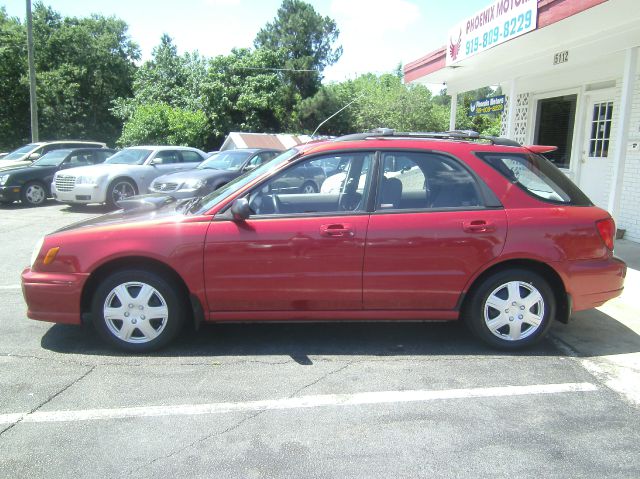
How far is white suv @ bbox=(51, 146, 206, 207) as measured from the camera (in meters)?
12.2

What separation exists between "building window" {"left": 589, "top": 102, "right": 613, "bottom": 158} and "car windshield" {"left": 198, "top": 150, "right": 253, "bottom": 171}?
745cm

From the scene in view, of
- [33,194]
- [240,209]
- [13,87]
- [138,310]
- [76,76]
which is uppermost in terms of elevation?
[76,76]

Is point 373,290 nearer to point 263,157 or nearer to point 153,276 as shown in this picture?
point 153,276

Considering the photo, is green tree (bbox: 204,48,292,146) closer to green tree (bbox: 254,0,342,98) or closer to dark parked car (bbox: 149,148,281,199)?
green tree (bbox: 254,0,342,98)

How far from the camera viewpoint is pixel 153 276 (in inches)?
159

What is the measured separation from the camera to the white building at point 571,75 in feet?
23.8

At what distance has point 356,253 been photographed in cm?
402

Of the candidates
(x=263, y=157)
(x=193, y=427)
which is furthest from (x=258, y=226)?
(x=263, y=157)

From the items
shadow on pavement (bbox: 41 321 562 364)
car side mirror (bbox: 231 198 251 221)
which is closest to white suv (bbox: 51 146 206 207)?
shadow on pavement (bbox: 41 321 562 364)

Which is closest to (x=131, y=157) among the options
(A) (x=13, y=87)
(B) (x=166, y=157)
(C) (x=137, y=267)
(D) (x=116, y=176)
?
(B) (x=166, y=157)

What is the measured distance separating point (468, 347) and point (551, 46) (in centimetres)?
660

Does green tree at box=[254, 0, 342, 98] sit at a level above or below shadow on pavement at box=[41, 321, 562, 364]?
above

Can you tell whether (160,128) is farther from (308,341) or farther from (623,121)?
(308,341)

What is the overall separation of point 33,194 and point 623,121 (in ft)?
43.8
